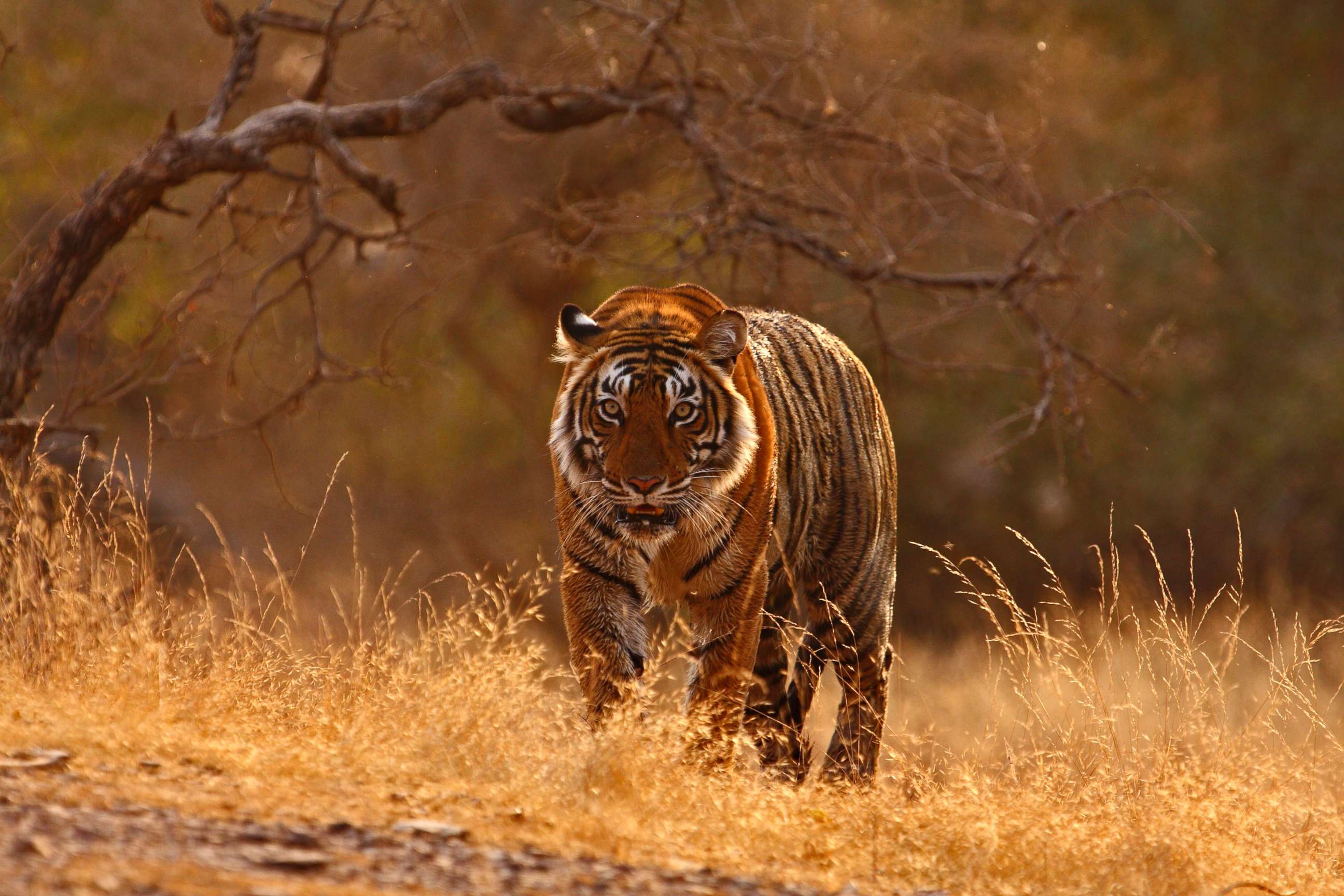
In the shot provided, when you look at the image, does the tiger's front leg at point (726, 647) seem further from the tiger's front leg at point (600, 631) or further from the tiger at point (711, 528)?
the tiger's front leg at point (600, 631)

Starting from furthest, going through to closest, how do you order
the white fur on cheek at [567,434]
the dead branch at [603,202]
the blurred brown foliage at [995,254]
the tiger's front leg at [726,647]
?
1. the blurred brown foliage at [995,254]
2. the dead branch at [603,202]
3. the white fur on cheek at [567,434]
4. the tiger's front leg at [726,647]

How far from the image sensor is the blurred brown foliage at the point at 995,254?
14.1 metres

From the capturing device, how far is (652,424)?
205 inches

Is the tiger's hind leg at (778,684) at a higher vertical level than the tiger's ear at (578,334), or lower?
lower

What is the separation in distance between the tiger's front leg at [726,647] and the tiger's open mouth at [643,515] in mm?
365

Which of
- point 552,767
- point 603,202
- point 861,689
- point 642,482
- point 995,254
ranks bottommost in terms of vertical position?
point 861,689

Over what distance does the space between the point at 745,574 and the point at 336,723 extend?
1.48 metres

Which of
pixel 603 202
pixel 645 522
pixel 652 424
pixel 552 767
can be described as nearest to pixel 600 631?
pixel 645 522

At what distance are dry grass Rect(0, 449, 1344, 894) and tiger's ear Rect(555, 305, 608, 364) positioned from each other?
0.88 metres

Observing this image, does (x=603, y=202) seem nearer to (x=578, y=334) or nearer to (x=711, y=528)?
(x=578, y=334)

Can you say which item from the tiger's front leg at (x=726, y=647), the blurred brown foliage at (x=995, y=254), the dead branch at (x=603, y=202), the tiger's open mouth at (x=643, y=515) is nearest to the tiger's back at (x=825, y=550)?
the tiger's front leg at (x=726, y=647)

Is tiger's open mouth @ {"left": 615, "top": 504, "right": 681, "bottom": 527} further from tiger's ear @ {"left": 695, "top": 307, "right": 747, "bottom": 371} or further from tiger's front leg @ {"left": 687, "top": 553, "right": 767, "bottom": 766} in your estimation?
tiger's ear @ {"left": 695, "top": 307, "right": 747, "bottom": 371}

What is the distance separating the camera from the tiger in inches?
202

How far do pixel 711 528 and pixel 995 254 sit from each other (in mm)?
9259
